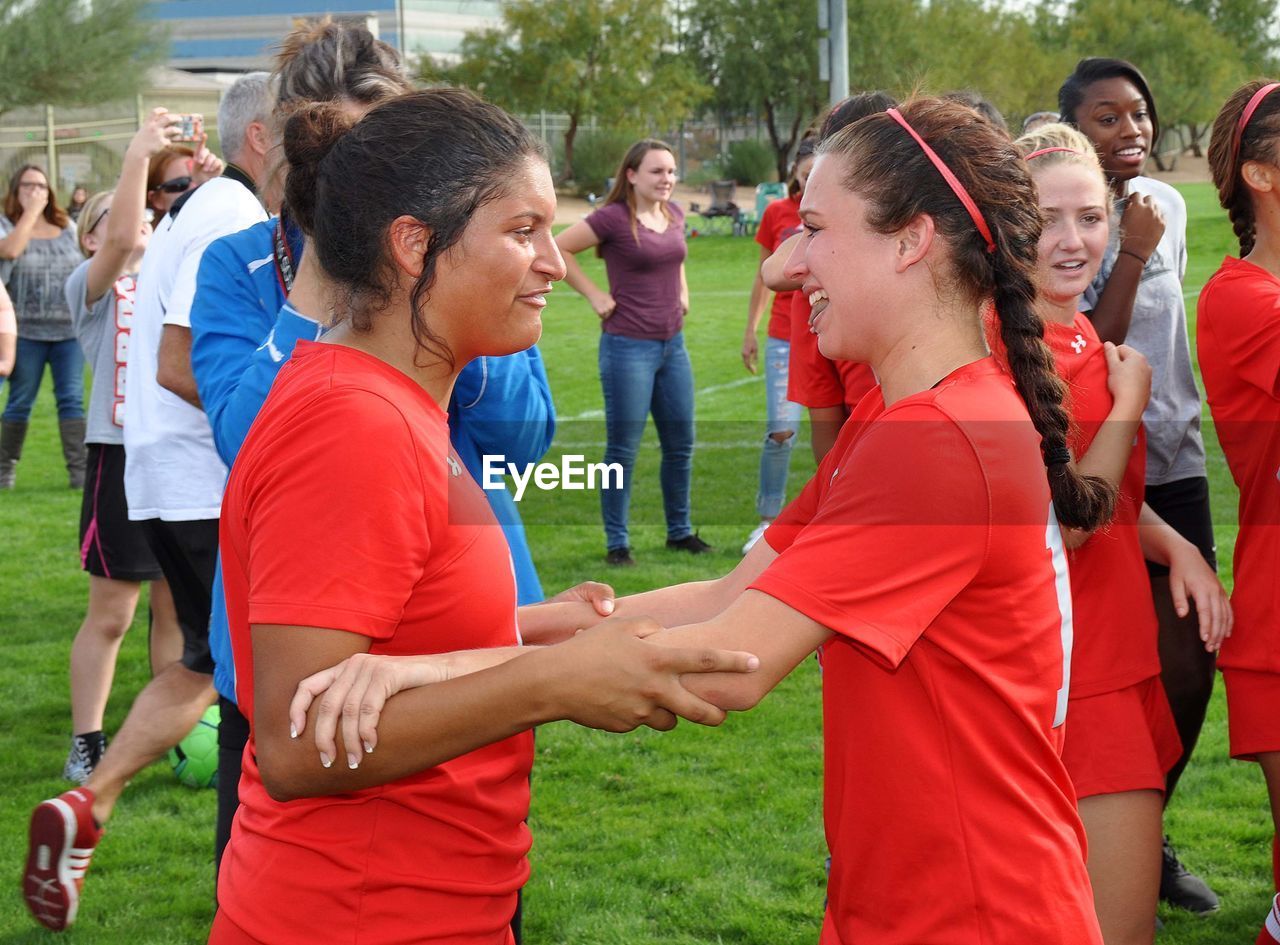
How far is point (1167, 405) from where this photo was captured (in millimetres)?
4137

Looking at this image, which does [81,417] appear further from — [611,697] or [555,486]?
[611,697]

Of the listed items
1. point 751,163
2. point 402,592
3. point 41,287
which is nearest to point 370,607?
point 402,592

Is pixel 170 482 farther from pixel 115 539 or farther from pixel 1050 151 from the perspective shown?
pixel 1050 151

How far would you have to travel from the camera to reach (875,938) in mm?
2049

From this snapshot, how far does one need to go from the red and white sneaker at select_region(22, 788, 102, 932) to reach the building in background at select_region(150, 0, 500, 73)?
3079 inches

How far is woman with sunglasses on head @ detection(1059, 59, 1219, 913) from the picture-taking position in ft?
12.8

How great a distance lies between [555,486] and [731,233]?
27309 mm

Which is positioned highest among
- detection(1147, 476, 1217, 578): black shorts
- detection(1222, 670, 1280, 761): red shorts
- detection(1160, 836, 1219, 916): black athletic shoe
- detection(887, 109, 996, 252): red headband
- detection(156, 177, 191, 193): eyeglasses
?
detection(887, 109, 996, 252): red headband

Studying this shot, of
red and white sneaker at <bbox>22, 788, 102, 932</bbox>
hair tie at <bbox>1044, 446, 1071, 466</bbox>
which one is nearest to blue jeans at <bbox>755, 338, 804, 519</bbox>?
Answer: red and white sneaker at <bbox>22, 788, 102, 932</bbox>

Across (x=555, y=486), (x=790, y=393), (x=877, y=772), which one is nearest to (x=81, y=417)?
(x=555, y=486)

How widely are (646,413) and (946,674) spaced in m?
7.05

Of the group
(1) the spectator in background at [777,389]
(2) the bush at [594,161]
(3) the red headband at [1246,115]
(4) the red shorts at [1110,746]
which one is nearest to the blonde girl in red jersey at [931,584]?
(4) the red shorts at [1110,746]

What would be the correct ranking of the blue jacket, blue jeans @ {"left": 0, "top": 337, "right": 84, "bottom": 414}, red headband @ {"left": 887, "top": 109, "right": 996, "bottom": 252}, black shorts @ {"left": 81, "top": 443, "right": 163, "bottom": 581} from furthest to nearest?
blue jeans @ {"left": 0, "top": 337, "right": 84, "bottom": 414}
black shorts @ {"left": 81, "top": 443, "right": 163, "bottom": 581}
the blue jacket
red headband @ {"left": 887, "top": 109, "right": 996, "bottom": 252}

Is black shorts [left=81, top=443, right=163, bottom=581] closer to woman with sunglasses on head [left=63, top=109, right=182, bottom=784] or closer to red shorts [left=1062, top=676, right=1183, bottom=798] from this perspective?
woman with sunglasses on head [left=63, top=109, right=182, bottom=784]
